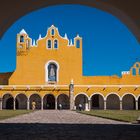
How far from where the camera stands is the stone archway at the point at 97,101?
48791 millimetres

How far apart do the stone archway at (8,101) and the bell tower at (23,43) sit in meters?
6.11

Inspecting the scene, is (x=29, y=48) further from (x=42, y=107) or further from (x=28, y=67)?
(x=42, y=107)

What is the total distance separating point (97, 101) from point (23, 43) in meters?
13.0

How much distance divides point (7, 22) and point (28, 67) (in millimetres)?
43231

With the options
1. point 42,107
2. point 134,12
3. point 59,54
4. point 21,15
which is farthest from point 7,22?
point 59,54

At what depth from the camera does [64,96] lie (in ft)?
159

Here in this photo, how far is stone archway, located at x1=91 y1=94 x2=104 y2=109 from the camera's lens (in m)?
48.8

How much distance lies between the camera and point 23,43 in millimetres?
50594
